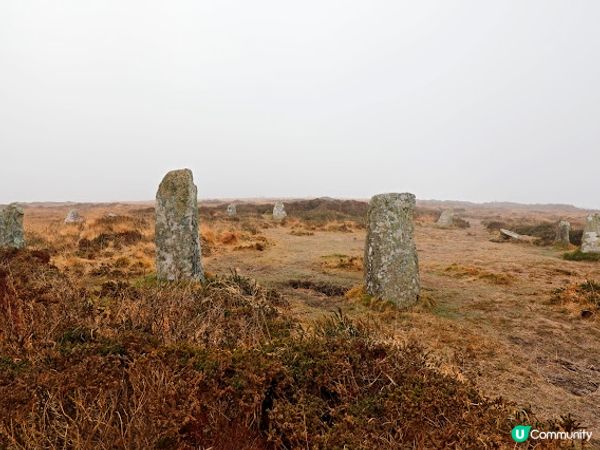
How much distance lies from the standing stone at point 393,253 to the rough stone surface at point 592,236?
368 inches

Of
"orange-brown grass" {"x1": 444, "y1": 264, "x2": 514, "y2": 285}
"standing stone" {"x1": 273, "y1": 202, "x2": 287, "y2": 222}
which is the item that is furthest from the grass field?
"standing stone" {"x1": 273, "y1": 202, "x2": 287, "y2": 222}

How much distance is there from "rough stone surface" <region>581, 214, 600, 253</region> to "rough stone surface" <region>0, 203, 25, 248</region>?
17.4 meters

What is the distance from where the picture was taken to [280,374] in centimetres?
296

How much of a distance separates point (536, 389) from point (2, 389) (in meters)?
4.71

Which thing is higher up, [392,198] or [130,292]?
[392,198]

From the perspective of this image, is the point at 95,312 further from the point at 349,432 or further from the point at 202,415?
the point at 349,432

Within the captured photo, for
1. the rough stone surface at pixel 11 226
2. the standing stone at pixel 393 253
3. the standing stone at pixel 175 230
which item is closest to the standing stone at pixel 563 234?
the standing stone at pixel 393 253

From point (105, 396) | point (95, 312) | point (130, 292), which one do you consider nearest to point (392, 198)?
point (130, 292)

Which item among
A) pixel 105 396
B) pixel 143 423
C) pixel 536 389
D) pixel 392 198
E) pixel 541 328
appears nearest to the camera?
pixel 143 423

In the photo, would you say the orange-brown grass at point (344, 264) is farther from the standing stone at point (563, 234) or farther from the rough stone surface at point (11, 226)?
the standing stone at point (563, 234)

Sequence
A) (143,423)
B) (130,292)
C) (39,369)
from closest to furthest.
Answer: (143,423) → (39,369) → (130,292)

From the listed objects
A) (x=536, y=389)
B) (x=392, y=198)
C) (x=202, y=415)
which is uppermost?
(x=392, y=198)

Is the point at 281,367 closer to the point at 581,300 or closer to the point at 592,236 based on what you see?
the point at 581,300

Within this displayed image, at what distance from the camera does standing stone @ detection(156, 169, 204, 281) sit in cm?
766
